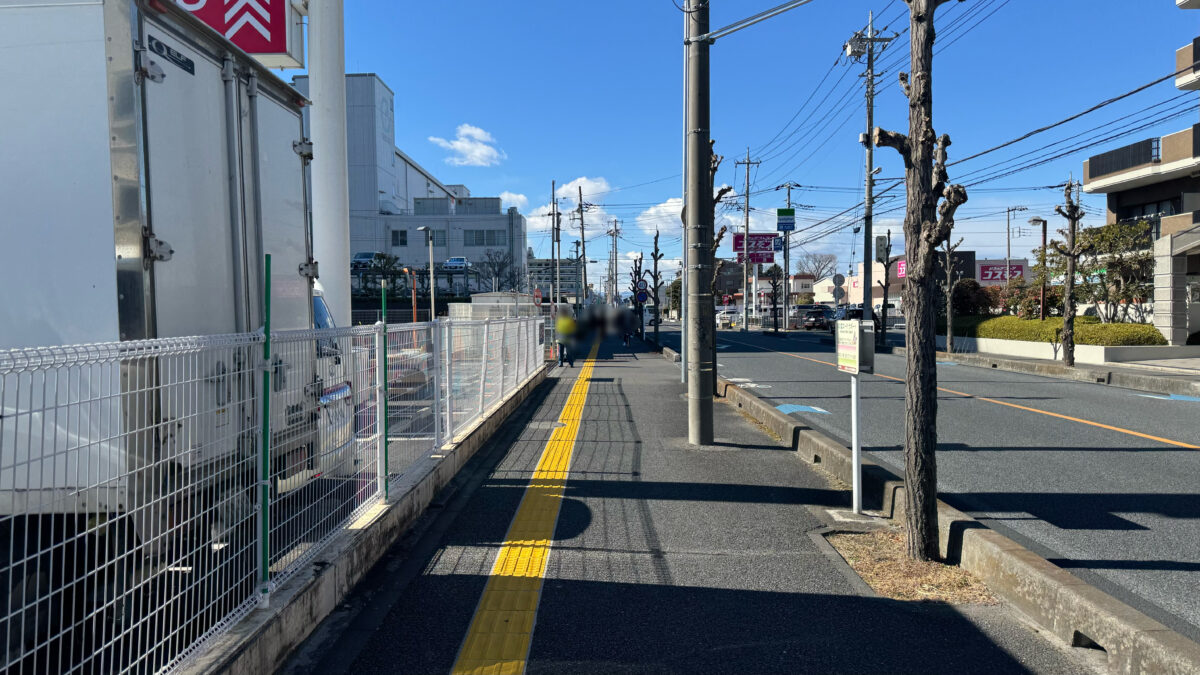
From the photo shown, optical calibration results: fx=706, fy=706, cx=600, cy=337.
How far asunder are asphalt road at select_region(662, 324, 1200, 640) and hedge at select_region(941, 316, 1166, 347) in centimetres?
780

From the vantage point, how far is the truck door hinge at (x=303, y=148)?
5.21 metres

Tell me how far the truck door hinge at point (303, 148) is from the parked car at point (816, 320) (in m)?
50.1

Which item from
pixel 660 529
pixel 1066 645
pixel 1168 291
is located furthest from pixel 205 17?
pixel 1168 291

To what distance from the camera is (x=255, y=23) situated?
24.1 ft

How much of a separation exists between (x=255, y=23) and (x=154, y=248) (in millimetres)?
5149

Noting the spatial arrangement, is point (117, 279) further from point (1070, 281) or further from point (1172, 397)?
point (1070, 281)

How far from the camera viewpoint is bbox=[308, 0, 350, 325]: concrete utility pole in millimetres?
8281

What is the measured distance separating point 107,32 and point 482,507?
→ 4.23 meters

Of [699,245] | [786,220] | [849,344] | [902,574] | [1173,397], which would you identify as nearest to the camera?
[902,574]

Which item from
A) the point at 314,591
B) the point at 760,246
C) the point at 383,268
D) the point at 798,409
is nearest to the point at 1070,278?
the point at 798,409

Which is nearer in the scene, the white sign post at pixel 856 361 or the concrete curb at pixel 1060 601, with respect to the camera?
the concrete curb at pixel 1060 601

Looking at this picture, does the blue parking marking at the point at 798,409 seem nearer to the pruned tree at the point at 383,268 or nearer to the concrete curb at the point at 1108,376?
the concrete curb at the point at 1108,376

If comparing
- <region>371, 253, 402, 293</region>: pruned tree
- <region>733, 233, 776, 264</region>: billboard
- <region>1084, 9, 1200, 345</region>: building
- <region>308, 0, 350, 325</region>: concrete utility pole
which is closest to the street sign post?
<region>733, 233, 776, 264</region>: billboard

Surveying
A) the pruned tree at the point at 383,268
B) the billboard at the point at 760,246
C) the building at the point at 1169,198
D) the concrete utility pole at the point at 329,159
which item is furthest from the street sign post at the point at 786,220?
the concrete utility pole at the point at 329,159
